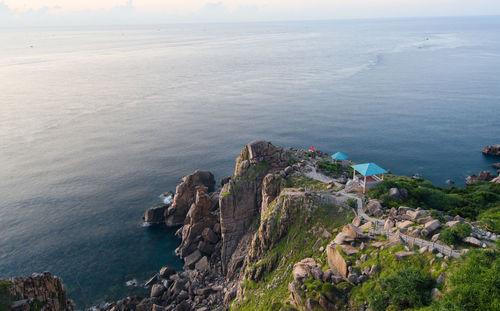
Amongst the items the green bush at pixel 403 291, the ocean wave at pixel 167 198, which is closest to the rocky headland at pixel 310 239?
the green bush at pixel 403 291

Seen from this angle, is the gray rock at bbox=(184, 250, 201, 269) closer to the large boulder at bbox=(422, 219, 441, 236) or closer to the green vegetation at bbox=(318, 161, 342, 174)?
the green vegetation at bbox=(318, 161, 342, 174)

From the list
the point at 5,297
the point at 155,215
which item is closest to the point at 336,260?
the point at 5,297

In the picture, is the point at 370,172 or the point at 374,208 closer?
the point at 374,208

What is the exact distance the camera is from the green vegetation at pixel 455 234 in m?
36.1

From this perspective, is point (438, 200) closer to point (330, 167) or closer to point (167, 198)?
point (330, 167)

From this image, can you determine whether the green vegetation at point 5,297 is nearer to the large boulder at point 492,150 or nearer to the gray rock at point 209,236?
the gray rock at point 209,236

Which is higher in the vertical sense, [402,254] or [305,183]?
[402,254]

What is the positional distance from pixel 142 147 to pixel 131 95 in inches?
2989

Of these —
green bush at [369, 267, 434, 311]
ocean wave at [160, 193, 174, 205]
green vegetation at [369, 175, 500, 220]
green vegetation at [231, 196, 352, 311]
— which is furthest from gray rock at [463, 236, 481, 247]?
ocean wave at [160, 193, 174, 205]

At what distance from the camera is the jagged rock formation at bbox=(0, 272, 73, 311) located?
142 ft

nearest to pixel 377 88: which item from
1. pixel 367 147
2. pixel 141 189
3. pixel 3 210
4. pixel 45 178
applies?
pixel 367 147

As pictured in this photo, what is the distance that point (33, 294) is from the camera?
151 feet

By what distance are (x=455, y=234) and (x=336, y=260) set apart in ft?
42.7

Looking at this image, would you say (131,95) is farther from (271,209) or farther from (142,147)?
(271,209)
